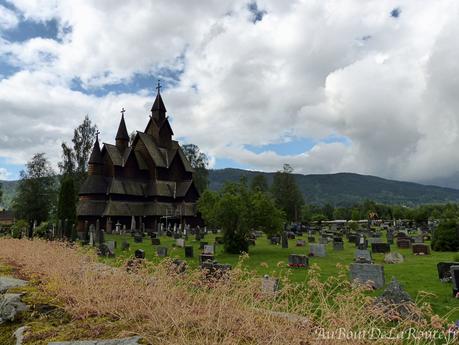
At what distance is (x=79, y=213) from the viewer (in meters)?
50.2

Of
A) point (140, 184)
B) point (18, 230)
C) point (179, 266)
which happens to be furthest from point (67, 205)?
point (179, 266)

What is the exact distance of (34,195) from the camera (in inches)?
2219

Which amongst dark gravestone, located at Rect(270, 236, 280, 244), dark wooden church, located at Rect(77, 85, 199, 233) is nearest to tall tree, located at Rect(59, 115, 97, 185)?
dark wooden church, located at Rect(77, 85, 199, 233)

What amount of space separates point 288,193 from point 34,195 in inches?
1899

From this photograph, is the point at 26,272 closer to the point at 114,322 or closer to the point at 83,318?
the point at 83,318

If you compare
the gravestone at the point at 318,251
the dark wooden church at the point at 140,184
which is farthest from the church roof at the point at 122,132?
the gravestone at the point at 318,251

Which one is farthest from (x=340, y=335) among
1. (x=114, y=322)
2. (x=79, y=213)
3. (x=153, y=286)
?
(x=79, y=213)

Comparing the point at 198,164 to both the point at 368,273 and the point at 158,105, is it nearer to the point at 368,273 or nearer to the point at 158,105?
the point at 158,105

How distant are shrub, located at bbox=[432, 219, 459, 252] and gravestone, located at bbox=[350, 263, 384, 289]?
1559cm

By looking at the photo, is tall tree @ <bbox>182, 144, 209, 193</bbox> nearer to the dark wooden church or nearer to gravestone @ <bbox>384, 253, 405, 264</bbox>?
the dark wooden church

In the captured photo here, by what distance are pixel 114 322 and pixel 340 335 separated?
308cm

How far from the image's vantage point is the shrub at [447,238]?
961 inches

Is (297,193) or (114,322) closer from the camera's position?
(114,322)

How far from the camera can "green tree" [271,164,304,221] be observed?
7988cm
